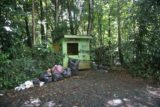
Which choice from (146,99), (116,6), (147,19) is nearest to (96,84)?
(146,99)

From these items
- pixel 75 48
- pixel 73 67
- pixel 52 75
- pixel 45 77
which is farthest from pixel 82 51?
pixel 45 77

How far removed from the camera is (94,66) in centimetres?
1288

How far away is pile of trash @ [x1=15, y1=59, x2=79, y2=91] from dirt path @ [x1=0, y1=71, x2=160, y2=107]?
42cm

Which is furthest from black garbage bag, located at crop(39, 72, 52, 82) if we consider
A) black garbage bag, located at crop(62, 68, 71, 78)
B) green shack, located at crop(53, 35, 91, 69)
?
green shack, located at crop(53, 35, 91, 69)

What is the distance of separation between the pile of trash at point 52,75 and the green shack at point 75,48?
1.17m

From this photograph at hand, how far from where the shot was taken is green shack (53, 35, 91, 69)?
1209cm

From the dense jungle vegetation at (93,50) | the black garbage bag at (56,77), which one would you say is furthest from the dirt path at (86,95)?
the dense jungle vegetation at (93,50)

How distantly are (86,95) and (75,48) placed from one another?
6266mm

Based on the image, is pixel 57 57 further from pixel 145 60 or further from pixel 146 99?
pixel 146 99

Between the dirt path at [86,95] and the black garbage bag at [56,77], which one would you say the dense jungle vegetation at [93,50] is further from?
the dirt path at [86,95]

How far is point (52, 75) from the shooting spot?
9.57 meters

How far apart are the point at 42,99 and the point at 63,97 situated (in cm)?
64

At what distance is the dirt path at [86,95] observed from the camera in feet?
20.7

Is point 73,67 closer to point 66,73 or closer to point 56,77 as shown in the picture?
point 66,73
